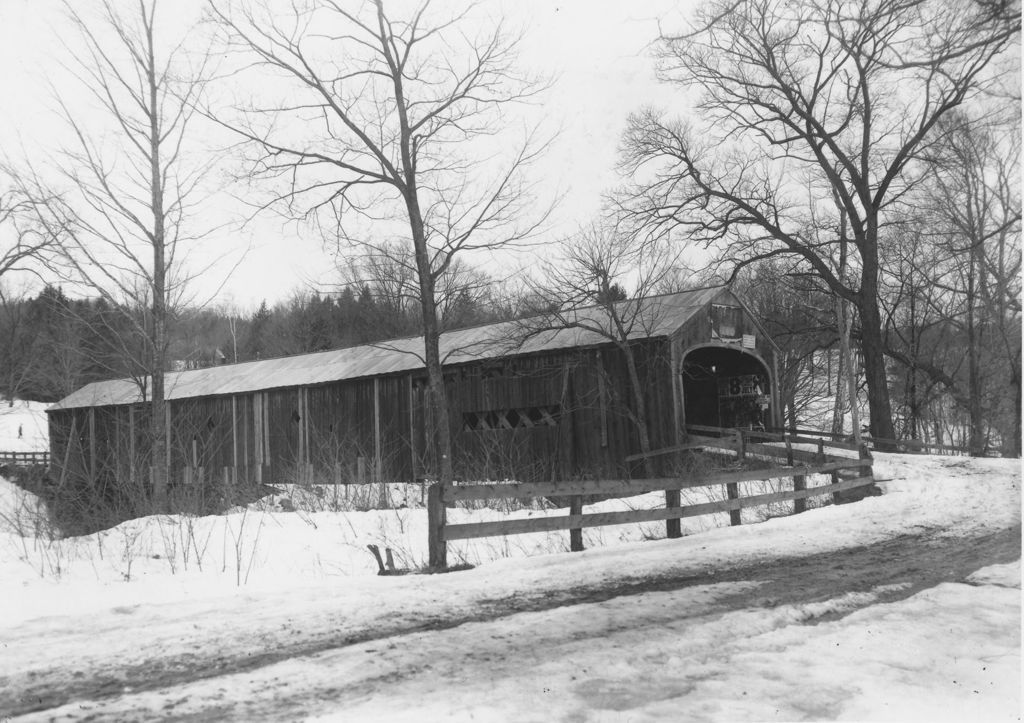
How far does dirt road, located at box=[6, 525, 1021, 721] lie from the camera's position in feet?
13.3

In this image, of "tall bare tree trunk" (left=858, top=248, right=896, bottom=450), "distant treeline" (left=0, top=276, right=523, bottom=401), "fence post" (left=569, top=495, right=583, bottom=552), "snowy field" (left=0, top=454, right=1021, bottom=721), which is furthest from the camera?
"tall bare tree trunk" (left=858, top=248, right=896, bottom=450)

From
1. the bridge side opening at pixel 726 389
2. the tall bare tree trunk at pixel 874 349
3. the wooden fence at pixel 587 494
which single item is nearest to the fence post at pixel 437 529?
the wooden fence at pixel 587 494

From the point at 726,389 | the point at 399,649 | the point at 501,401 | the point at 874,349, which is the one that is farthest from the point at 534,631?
the point at 726,389

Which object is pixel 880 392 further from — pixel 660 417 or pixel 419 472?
pixel 419 472

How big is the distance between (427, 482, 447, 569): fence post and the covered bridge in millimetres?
8171

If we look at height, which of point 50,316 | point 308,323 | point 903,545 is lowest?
point 903,545

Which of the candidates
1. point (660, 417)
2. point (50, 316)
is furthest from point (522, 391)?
point (50, 316)

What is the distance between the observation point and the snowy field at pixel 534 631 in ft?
12.8

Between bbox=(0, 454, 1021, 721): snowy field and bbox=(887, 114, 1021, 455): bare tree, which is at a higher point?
bbox=(887, 114, 1021, 455): bare tree

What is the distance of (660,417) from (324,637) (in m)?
14.3

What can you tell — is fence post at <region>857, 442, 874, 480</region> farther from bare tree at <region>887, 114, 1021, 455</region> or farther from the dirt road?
the dirt road

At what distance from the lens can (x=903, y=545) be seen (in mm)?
8438

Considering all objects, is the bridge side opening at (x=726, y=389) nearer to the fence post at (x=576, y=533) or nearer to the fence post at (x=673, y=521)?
the fence post at (x=673, y=521)

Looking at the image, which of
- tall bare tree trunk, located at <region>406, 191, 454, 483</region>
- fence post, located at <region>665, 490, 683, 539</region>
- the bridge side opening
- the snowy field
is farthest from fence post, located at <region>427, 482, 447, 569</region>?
the bridge side opening
